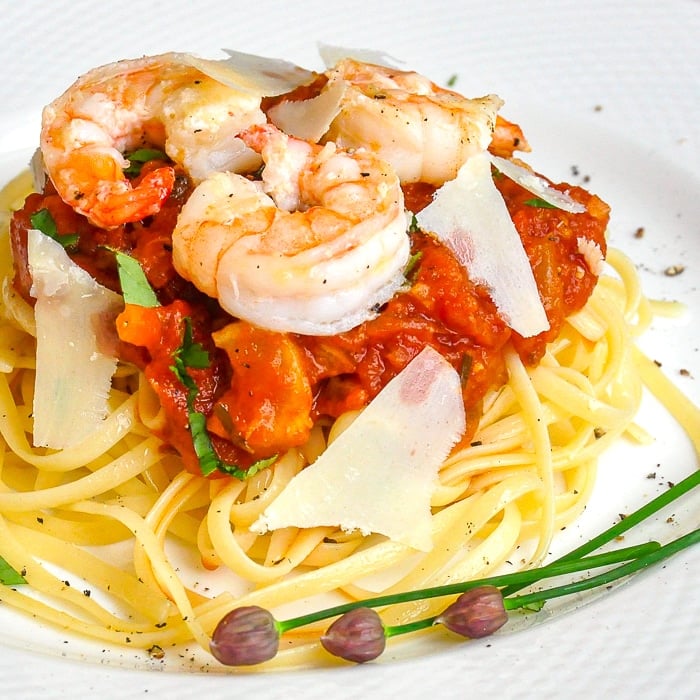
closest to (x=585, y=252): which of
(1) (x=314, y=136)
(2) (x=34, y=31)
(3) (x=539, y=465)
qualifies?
(3) (x=539, y=465)

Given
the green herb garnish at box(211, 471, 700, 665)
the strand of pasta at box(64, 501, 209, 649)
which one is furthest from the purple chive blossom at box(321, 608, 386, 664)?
the strand of pasta at box(64, 501, 209, 649)

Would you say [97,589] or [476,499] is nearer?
[97,589]

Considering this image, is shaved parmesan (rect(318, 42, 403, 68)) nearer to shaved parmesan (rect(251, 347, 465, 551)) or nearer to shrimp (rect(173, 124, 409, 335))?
shrimp (rect(173, 124, 409, 335))

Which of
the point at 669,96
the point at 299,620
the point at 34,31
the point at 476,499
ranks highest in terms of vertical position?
the point at 34,31

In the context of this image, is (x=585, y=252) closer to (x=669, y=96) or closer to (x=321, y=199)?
(x=321, y=199)

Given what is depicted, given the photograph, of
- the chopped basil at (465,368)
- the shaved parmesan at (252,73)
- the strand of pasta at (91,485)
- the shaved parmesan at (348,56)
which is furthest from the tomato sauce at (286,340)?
the shaved parmesan at (348,56)

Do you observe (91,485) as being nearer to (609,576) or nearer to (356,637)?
(356,637)
